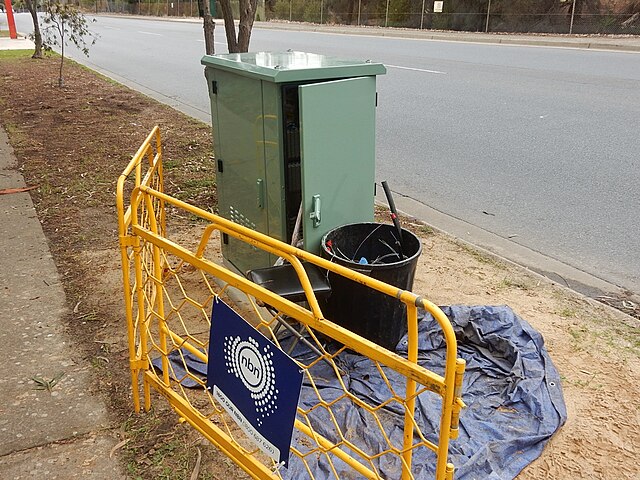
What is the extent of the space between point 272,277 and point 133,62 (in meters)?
17.3

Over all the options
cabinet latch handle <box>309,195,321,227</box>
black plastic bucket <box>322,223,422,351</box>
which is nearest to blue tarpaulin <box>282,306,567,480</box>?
black plastic bucket <box>322,223,422,351</box>

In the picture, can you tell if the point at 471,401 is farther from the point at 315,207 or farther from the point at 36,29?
the point at 36,29

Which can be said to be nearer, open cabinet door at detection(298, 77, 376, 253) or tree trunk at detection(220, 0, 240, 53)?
open cabinet door at detection(298, 77, 376, 253)

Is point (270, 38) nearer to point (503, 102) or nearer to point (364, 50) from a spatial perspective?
point (364, 50)

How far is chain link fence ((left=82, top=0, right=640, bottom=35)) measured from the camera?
24.1 meters

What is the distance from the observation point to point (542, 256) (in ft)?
16.7

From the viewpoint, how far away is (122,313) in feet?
13.8

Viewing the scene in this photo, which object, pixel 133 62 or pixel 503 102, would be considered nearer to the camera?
pixel 503 102

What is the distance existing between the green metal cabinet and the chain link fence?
23.6 meters

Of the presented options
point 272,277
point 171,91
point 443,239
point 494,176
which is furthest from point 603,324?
point 171,91

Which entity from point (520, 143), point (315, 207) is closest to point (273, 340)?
point (315, 207)

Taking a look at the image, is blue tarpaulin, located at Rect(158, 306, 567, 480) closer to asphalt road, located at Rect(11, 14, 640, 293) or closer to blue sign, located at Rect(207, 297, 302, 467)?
blue sign, located at Rect(207, 297, 302, 467)

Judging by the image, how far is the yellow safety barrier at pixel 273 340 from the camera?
187 cm

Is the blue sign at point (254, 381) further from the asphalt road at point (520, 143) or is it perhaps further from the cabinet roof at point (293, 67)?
the asphalt road at point (520, 143)
